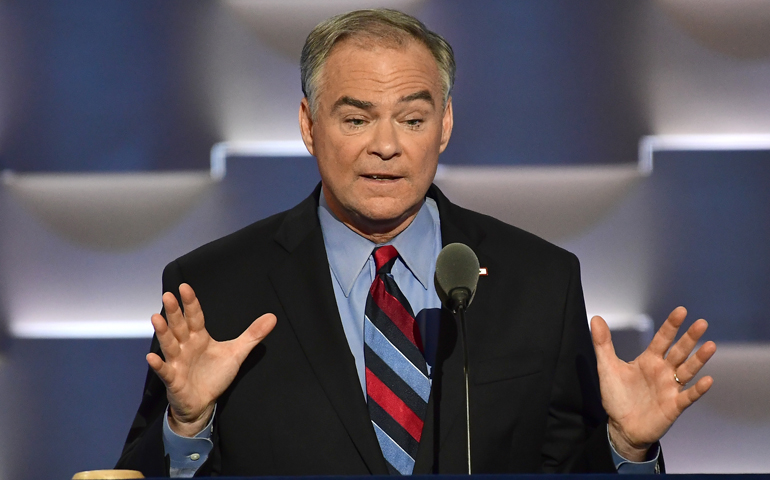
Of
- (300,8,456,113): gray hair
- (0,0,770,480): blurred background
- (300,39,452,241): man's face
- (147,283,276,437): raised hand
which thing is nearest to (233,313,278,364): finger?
(147,283,276,437): raised hand

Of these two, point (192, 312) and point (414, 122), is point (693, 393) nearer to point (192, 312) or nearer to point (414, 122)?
point (414, 122)

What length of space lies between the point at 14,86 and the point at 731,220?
8.00ft

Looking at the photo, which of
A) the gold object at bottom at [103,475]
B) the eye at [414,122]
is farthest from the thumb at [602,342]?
the gold object at bottom at [103,475]

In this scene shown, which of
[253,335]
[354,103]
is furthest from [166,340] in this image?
[354,103]

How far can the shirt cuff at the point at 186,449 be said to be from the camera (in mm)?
1700

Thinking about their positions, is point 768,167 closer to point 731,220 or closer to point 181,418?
point 731,220

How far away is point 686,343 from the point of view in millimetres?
1647

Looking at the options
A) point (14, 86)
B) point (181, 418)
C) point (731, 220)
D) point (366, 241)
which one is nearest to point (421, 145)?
point (366, 241)

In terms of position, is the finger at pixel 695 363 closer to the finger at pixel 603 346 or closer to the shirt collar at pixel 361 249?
the finger at pixel 603 346

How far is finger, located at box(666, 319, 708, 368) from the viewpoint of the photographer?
5.36 ft

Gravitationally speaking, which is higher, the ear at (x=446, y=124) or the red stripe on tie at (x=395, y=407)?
the ear at (x=446, y=124)

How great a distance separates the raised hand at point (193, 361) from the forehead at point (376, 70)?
0.57 meters

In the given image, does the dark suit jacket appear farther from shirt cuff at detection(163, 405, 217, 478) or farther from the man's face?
the man's face

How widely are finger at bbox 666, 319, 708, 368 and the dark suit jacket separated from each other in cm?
24
